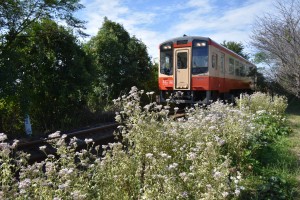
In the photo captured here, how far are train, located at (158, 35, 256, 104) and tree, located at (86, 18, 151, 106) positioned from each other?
211 cm

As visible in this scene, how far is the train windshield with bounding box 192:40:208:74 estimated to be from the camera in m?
11.7

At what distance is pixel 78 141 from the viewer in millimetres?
6152

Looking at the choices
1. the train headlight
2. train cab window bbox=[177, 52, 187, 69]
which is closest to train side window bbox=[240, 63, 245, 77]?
train cab window bbox=[177, 52, 187, 69]

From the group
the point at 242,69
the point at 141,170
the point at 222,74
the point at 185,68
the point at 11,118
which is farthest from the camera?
the point at 242,69

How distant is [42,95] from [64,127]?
3.57 ft

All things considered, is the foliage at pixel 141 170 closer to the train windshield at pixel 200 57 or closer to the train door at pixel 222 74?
the train windshield at pixel 200 57

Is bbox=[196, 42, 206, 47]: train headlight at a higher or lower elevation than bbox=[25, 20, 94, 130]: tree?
higher

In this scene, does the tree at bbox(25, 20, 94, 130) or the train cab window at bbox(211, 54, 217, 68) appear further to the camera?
the train cab window at bbox(211, 54, 217, 68)

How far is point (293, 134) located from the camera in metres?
7.10

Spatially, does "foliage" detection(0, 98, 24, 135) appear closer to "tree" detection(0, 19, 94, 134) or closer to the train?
"tree" detection(0, 19, 94, 134)

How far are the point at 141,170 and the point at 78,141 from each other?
3436 mm

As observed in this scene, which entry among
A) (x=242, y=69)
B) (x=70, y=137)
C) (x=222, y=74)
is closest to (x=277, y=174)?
(x=70, y=137)

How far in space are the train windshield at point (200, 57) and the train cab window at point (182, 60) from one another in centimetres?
38

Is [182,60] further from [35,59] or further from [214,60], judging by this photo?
[35,59]
